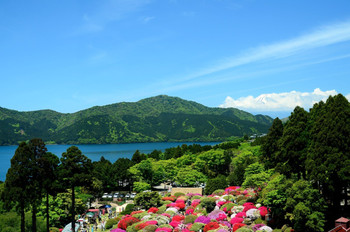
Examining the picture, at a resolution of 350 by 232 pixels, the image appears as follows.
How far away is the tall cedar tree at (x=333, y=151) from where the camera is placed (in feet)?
99.5

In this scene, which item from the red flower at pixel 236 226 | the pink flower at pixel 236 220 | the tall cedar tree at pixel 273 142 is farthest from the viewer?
the tall cedar tree at pixel 273 142

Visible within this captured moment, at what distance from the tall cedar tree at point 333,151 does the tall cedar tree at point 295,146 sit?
2.49m

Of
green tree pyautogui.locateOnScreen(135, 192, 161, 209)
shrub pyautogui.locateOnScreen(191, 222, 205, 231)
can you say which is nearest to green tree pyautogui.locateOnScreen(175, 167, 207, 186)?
green tree pyautogui.locateOnScreen(135, 192, 161, 209)

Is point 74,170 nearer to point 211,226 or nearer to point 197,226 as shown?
point 197,226

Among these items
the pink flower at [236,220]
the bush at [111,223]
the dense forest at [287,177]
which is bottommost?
the bush at [111,223]

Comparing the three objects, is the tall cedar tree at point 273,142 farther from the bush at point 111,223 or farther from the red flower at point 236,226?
the bush at point 111,223

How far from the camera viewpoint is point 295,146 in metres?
36.9

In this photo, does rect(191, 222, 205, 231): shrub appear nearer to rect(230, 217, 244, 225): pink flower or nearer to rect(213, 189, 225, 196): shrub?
rect(230, 217, 244, 225): pink flower

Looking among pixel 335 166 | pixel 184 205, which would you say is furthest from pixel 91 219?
pixel 335 166

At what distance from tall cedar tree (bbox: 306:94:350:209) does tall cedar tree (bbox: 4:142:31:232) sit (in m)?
31.0

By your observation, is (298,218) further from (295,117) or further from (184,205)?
(184,205)

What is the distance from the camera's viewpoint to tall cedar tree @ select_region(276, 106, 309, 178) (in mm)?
36719

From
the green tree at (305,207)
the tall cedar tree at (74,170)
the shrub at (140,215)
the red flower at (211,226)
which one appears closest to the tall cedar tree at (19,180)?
the tall cedar tree at (74,170)

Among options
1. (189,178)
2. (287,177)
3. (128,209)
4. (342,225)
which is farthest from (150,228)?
(189,178)
